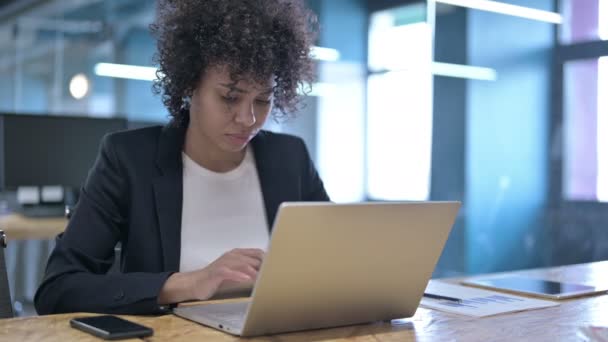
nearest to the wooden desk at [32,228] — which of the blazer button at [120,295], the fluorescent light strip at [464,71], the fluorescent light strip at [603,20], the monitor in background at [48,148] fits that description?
the monitor in background at [48,148]

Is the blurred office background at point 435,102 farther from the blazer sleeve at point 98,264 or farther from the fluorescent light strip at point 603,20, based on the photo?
the blazer sleeve at point 98,264

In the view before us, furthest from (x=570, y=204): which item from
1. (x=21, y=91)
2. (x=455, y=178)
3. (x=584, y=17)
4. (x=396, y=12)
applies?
(x=21, y=91)

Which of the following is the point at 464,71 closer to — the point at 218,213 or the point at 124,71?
the point at 124,71

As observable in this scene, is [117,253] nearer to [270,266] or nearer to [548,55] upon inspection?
[270,266]

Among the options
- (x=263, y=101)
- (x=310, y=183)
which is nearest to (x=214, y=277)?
(x=263, y=101)

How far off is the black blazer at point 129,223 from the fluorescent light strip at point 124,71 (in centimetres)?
304

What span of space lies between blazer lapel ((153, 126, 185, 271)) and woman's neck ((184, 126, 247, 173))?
64 millimetres

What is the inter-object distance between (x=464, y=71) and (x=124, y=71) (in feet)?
7.18

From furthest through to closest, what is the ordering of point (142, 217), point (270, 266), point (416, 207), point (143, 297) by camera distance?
1. point (142, 217)
2. point (143, 297)
3. point (416, 207)
4. point (270, 266)

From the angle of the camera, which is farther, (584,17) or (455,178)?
(455,178)

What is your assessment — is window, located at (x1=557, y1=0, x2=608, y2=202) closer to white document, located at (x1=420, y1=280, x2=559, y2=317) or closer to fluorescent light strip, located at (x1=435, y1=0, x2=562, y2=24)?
fluorescent light strip, located at (x1=435, y1=0, x2=562, y2=24)

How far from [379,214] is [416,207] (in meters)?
0.08

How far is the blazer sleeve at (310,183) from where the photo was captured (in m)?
1.92

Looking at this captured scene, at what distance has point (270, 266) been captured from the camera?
1001mm
